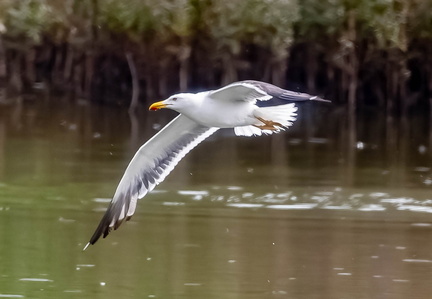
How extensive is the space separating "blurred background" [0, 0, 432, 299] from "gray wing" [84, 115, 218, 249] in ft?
1.90

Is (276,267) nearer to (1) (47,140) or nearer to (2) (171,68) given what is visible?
(1) (47,140)

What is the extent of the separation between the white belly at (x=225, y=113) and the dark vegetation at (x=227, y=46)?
14.7 m

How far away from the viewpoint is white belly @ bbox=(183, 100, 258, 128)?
34.1 feet

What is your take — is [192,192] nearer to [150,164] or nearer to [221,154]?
[221,154]

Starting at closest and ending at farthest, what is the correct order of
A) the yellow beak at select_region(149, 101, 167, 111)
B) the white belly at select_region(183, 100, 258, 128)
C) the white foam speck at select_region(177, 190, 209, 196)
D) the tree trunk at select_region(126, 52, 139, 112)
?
the yellow beak at select_region(149, 101, 167, 111)
the white belly at select_region(183, 100, 258, 128)
the white foam speck at select_region(177, 190, 209, 196)
the tree trunk at select_region(126, 52, 139, 112)

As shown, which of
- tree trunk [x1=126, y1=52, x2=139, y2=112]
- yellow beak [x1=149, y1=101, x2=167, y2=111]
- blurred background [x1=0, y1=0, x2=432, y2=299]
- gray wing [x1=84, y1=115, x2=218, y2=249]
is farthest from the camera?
tree trunk [x1=126, y1=52, x2=139, y2=112]

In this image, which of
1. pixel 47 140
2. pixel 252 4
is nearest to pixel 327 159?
pixel 47 140

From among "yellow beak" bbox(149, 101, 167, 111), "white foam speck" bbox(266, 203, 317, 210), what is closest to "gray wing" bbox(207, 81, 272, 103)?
"yellow beak" bbox(149, 101, 167, 111)

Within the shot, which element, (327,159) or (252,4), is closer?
(327,159)

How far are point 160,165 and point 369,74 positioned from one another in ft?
55.7

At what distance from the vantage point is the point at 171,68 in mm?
27844

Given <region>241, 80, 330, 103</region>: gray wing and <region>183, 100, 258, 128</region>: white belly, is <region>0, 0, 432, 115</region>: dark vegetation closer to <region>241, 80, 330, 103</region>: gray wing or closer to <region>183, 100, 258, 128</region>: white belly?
<region>183, 100, 258, 128</region>: white belly

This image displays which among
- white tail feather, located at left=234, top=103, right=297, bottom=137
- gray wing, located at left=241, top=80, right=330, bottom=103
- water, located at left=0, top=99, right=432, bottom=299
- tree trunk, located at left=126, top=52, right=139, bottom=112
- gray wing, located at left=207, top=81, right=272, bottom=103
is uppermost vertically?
tree trunk, located at left=126, top=52, right=139, bottom=112

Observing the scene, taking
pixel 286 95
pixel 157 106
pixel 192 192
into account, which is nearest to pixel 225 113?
pixel 157 106
